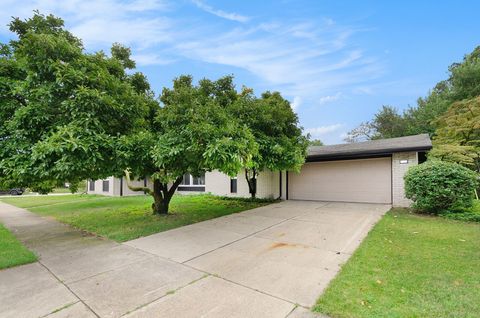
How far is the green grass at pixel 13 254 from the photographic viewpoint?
4582 mm

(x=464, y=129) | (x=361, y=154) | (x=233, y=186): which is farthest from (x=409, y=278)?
(x=464, y=129)

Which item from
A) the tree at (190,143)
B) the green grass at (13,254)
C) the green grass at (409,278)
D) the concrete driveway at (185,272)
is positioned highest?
the tree at (190,143)

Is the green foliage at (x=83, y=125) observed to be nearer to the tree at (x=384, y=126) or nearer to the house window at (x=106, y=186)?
the house window at (x=106, y=186)

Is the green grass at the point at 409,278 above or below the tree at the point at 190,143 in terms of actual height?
below

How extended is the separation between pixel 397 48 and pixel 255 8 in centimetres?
708

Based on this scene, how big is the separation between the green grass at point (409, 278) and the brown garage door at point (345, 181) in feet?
16.3

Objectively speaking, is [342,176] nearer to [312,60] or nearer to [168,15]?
[312,60]

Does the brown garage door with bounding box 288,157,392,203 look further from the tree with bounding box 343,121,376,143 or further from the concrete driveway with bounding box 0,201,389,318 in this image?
the tree with bounding box 343,121,376,143

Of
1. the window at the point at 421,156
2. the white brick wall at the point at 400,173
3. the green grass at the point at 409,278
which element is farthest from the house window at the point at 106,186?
the window at the point at 421,156

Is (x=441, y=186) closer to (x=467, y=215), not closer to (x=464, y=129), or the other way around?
(x=467, y=215)

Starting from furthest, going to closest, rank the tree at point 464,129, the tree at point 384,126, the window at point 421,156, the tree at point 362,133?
the tree at point 362,133 < the tree at point 384,126 < the tree at point 464,129 < the window at point 421,156

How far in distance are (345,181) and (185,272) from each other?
9.69 metres

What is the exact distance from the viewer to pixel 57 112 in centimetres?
576

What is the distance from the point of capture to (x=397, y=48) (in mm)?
11578
